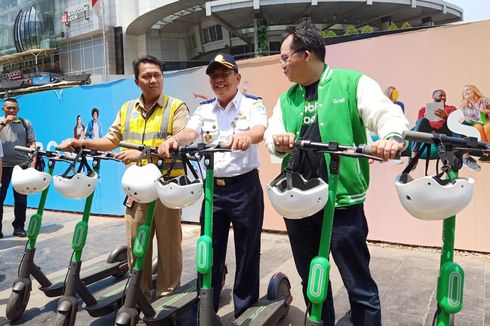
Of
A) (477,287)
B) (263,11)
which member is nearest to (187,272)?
(477,287)

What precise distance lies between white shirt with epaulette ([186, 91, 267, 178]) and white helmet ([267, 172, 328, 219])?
93 cm

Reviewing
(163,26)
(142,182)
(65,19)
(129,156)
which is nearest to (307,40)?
(142,182)

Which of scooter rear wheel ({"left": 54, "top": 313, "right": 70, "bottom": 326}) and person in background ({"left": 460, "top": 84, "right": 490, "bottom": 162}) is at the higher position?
person in background ({"left": 460, "top": 84, "right": 490, "bottom": 162})

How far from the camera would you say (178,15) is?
3069 cm

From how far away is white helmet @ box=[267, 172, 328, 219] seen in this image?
5.73 ft

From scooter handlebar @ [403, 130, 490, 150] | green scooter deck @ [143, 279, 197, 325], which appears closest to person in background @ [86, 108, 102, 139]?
green scooter deck @ [143, 279, 197, 325]

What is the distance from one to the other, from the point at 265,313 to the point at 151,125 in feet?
5.52

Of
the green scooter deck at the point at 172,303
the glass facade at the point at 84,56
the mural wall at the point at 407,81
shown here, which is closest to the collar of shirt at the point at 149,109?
the green scooter deck at the point at 172,303

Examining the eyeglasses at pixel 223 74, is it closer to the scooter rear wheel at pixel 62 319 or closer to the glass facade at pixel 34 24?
the scooter rear wheel at pixel 62 319

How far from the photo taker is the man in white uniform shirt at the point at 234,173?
2.77 metres

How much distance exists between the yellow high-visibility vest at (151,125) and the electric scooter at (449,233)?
1.99 metres

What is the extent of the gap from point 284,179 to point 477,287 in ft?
8.78

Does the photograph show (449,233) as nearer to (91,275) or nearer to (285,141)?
(285,141)

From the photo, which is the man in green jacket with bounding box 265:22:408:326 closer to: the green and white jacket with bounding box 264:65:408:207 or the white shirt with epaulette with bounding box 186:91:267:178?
the green and white jacket with bounding box 264:65:408:207
